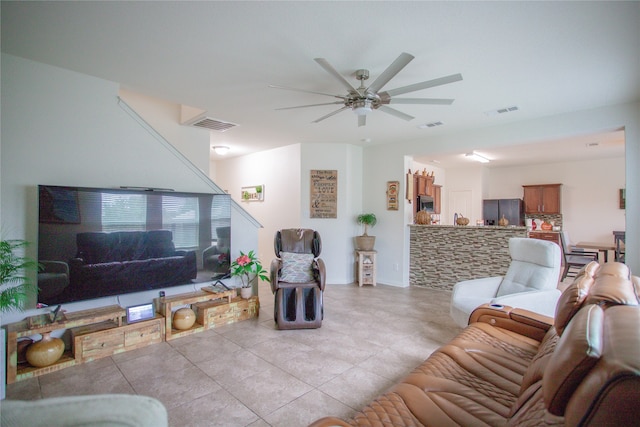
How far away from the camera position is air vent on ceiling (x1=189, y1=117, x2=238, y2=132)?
166 inches

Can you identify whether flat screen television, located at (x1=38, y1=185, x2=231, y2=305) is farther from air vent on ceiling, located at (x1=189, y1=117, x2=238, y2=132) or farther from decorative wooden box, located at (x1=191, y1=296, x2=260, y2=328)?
air vent on ceiling, located at (x1=189, y1=117, x2=238, y2=132)

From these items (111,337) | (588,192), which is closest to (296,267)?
(111,337)

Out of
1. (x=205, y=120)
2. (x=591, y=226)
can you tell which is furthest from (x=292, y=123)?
(x=591, y=226)

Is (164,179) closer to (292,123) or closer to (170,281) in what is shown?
(170,281)

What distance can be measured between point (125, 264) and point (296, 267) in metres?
1.83

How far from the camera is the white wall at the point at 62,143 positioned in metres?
2.55

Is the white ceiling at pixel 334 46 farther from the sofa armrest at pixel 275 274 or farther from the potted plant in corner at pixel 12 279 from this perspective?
the sofa armrest at pixel 275 274

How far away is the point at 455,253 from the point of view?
516 centimetres

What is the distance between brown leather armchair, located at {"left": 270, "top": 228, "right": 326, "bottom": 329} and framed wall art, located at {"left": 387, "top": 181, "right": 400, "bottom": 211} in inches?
82.5

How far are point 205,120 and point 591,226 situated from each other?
887cm

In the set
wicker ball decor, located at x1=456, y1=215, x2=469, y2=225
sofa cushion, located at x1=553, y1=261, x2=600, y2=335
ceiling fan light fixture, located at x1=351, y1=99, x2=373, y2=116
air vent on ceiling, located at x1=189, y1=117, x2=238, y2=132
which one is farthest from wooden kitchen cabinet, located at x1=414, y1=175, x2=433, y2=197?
sofa cushion, located at x1=553, y1=261, x2=600, y2=335

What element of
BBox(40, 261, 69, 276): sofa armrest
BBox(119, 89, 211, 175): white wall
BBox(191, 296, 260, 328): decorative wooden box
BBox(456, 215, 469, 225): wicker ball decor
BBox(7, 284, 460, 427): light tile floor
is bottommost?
BBox(7, 284, 460, 427): light tile floor

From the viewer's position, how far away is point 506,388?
5.01 ft

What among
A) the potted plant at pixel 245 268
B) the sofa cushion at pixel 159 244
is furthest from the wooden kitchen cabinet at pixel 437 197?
the sofa cushion at pixel 159 244
